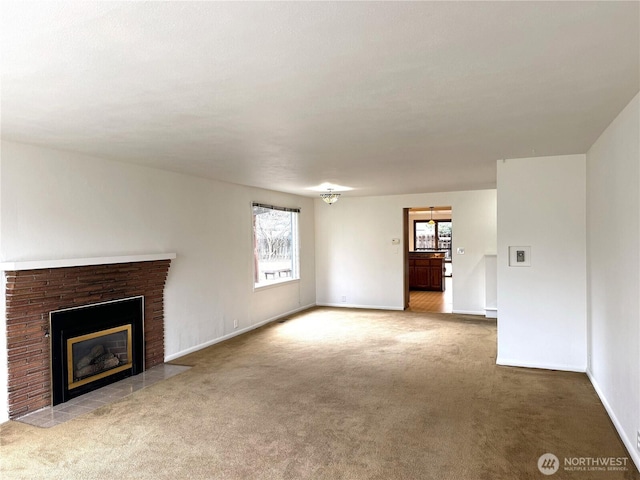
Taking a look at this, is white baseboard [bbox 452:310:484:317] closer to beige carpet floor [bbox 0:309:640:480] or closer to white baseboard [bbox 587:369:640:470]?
beige carpet floor [bbox 0:309:640:480]

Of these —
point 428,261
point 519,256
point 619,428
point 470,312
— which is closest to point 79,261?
point 519,256

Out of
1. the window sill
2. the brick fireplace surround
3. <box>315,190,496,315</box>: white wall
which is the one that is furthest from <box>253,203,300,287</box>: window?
the brick fireplace surround

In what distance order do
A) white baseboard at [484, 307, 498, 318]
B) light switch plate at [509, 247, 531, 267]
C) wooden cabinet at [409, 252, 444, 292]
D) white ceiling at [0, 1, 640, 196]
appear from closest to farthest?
white ceiling at [0, 1, 640, 196]
light switch plate at [509, 247, 531, 267]
white baseboard at [484, 307, 498, 318]
wooden cabinet at [409, 252, 444, 292]

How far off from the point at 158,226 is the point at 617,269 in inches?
178

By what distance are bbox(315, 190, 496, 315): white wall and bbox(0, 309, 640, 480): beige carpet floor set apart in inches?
111

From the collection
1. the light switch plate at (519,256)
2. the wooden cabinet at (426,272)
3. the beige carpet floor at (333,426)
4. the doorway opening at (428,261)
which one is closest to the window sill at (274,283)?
the beige carpet floor at (333,426)

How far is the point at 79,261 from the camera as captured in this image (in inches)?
157

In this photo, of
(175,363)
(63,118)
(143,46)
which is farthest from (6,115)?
(175,363)

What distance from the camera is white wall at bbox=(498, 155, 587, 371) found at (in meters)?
4.50

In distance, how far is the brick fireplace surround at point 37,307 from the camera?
139 inches

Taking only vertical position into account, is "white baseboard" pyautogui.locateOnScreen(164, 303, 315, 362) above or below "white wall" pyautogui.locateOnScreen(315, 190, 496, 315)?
below

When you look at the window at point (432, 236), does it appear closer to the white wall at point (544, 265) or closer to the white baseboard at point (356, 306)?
the white baseboard at point (356, 306)

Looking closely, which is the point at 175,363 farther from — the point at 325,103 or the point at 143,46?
the point at 143,46

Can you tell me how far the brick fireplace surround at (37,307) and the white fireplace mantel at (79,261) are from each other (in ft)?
0.17
